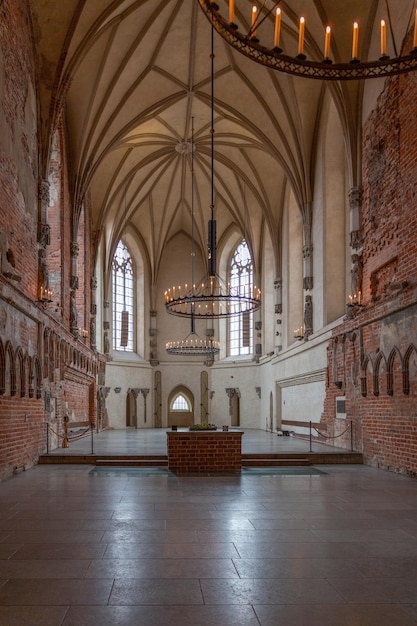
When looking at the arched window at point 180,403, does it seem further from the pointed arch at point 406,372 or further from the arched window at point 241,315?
the pointed arch at point 406,372

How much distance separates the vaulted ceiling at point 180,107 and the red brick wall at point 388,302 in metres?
1.55

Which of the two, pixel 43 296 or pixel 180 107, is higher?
pixel 180 107

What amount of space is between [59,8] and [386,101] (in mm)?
→ 8395

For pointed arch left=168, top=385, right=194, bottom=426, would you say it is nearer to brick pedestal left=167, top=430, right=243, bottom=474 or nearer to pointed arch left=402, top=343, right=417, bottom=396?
brick pedestal left=167, top=430, right=243, bottom=474

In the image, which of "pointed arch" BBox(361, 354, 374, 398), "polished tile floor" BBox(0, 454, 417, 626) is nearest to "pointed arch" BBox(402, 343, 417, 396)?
"pointed arch" BBox(361, 354, 374, 398)

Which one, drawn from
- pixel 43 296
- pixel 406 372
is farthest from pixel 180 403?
pixel 406 372

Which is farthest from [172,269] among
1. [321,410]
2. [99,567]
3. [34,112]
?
[99,567]

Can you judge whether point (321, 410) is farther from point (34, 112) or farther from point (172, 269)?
point (172, 269)

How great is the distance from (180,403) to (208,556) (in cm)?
3030

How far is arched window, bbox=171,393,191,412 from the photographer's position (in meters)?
36.3

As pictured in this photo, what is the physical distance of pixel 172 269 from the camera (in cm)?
3659

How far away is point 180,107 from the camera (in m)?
25.0

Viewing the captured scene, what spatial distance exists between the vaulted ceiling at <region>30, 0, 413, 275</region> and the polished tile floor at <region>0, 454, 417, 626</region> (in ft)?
33.8

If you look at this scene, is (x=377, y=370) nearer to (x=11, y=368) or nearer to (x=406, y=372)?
(x=406, y=372)
